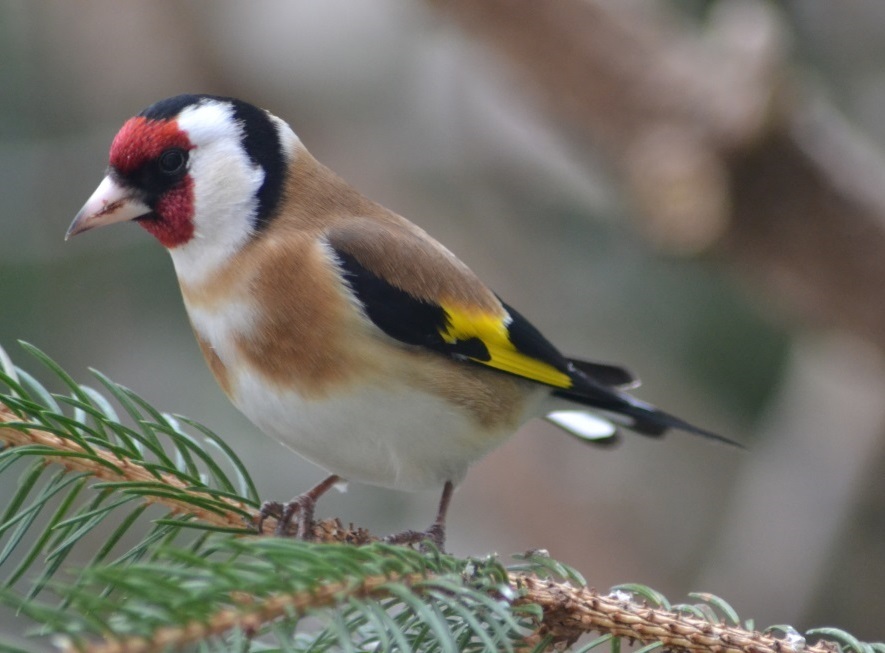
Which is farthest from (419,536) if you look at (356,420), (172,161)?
(172,161)

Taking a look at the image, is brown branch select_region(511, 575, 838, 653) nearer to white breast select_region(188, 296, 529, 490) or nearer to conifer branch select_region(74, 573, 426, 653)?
conifer branch select_region(74, 573, 426, 653)

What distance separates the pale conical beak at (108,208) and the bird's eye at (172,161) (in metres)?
0.10

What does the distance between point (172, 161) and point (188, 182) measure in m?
0.06

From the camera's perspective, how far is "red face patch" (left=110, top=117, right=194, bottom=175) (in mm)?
2430

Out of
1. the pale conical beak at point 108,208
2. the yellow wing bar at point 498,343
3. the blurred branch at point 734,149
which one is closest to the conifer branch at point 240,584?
the pale conical beak at point 108,208

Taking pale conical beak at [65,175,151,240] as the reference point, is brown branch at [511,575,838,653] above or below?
below

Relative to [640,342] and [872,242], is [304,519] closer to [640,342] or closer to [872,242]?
[872,242]

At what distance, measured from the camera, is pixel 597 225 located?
5.92 metres

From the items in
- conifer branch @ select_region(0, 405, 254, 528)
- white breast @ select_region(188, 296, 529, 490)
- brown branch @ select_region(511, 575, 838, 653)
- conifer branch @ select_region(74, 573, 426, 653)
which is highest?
white breast @ select_region(188, 296, 529, 490)

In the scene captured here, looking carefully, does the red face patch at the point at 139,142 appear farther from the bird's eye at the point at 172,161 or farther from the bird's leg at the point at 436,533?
the bird's leg at the point at 436,533

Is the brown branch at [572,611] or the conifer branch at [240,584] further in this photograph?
the brown branch at [572,611]

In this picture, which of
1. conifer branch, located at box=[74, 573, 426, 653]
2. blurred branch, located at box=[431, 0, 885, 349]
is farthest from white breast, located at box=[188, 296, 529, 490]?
blurred branch, located at box=[431, 0, 885, 349]

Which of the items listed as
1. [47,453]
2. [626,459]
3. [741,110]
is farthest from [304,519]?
[626,459]

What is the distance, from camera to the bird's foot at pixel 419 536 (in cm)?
217
